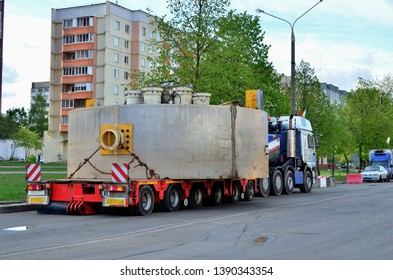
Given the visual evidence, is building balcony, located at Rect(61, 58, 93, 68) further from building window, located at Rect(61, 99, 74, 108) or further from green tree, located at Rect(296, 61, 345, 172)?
green tree, located at Rect(296, 61, 345, 172)

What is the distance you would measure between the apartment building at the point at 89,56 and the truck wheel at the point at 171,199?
71272 millimetres

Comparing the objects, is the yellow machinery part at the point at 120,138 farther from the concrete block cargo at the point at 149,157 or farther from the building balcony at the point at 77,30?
the building balcony at the point at 77,30

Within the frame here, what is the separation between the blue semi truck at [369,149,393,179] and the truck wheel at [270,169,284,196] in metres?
28.2

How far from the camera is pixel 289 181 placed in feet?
91.9

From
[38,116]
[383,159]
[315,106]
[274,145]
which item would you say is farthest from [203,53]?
[38,116]

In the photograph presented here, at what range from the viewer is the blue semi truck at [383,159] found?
5284cm

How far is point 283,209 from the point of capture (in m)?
18.1

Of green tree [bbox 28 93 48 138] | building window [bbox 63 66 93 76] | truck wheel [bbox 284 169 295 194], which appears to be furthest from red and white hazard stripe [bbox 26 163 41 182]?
green tree [bbox 28 93 48 138]

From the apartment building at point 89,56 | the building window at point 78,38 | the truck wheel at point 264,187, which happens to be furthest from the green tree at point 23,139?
the truck wheel at point 264,187

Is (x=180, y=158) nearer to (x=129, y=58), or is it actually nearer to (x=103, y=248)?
(x=103, y=248)

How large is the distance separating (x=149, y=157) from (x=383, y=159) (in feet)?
133

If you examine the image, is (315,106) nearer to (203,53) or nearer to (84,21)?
(203,53)

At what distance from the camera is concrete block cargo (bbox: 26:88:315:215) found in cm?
1602

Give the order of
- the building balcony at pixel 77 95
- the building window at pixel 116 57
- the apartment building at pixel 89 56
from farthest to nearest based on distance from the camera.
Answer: the building window at pixel 116 57 < the building balcony at pixel 77 95 < the apartment building at pixel 89 56
